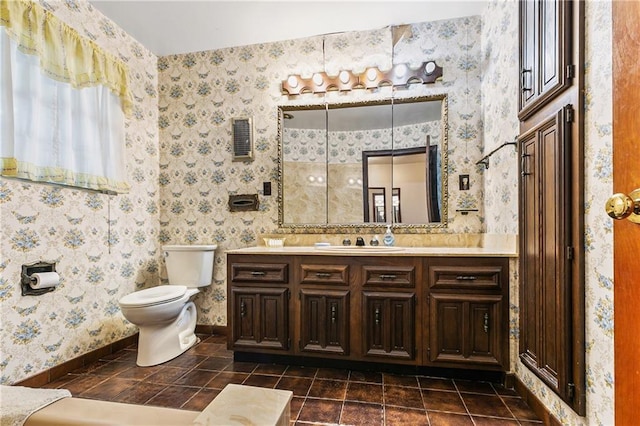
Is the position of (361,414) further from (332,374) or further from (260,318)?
(260,318)

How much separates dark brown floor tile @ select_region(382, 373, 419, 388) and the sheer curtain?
2.42 m

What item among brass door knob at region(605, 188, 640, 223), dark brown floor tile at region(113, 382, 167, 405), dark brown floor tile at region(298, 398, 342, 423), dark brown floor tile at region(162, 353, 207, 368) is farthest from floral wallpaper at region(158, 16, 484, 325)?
brass door knob at region(605, 188, 640, 223)

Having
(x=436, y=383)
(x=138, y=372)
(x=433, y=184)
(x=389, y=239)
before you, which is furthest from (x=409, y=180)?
(x=138, y=372)

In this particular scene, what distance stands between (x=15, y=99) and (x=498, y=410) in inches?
125

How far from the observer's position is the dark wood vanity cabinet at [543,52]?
131 cm

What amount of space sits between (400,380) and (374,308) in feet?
1.56

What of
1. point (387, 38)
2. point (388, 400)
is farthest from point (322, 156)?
point (388, 400)

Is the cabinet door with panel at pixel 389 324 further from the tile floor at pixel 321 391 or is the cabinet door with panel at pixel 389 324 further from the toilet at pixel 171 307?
the toilet at pixel 171 307

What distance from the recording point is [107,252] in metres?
2.46

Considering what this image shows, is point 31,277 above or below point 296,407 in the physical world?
above

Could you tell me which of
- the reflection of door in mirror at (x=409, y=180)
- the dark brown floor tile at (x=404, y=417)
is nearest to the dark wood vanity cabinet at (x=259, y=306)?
the dark brown floor tile at (x=404, y=417)

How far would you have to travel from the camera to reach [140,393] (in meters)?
1.87

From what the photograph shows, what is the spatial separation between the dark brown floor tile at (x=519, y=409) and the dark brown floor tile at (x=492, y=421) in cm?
7

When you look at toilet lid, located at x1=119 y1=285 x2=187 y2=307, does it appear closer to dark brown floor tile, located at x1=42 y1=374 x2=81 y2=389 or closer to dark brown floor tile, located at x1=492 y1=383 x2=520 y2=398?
dark brown floor tile, located at x1=42 y1=374 x2=81 y2=389
